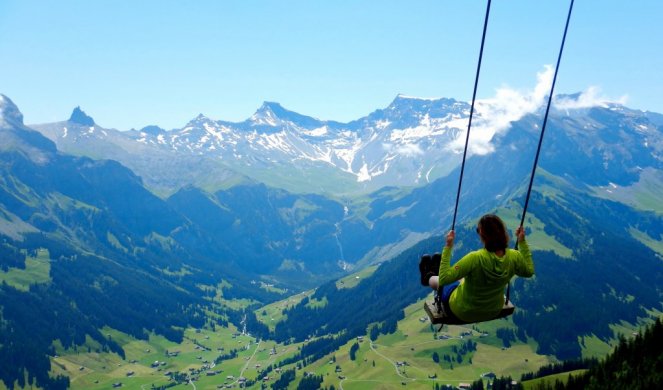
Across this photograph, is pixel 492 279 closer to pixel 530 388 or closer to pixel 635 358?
pixel 635 358

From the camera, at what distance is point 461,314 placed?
16.6 m

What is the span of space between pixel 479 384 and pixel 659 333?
63.1 meters

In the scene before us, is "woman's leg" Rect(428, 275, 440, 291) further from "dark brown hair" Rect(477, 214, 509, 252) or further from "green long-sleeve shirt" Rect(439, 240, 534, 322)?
"dark brown hair" Rect(477, 214, 509, 252)

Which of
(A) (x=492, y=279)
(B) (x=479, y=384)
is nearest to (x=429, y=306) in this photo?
(A) (x=492, y=279)

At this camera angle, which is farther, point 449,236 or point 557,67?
point 557,67

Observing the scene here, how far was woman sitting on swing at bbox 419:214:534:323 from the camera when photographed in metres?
15.3

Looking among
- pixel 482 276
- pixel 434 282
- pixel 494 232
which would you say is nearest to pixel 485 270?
pixel 482 276

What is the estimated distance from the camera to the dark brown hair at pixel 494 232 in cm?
1527

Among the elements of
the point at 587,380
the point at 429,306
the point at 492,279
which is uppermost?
the point at 492,279

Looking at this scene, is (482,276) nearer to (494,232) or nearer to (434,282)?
(494,232)

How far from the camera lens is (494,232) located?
15289 mm

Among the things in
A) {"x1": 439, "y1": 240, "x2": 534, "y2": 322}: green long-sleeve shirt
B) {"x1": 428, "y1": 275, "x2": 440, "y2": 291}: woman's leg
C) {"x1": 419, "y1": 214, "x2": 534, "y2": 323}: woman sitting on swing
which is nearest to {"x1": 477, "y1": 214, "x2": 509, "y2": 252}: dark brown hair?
{"x1": 419, "y1": 214, "x2": 534, "y2": 323}: woman sitting on swing

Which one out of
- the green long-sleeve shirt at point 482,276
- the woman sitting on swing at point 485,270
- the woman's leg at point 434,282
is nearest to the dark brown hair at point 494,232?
the woman sitting on swing at point 485,270

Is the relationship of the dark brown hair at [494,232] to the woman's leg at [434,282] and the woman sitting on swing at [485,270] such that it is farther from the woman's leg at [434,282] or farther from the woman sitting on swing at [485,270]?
the woman's leg at [434,282]
